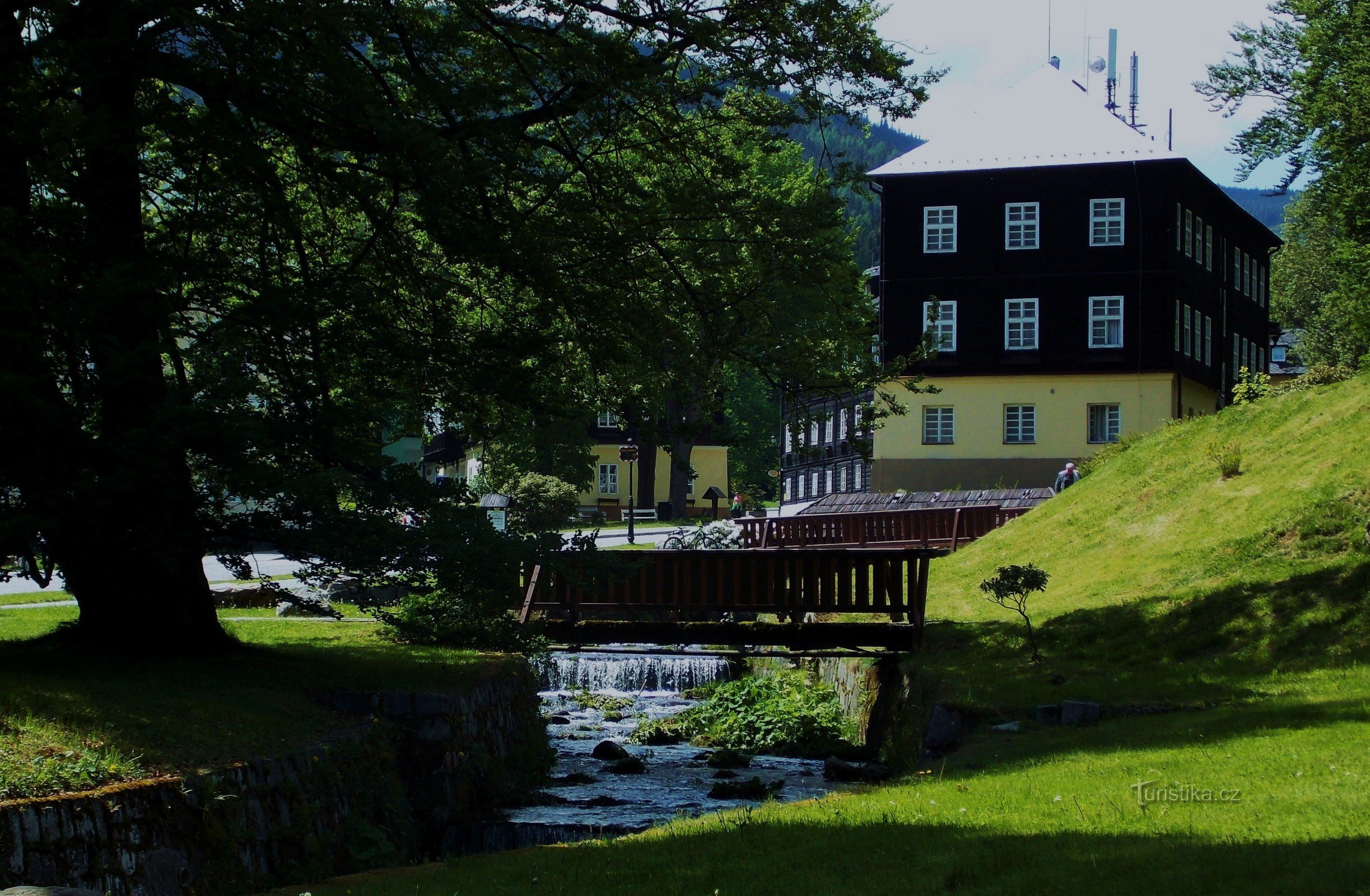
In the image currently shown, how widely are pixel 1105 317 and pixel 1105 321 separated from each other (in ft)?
0.44

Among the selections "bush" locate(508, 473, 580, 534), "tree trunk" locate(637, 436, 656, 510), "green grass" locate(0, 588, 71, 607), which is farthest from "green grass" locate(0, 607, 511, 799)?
"tree trunk" locate(637, 436, 656, 510)

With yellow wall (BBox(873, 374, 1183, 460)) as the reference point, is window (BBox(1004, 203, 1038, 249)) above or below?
above

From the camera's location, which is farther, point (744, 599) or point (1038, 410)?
point (1038, 410)

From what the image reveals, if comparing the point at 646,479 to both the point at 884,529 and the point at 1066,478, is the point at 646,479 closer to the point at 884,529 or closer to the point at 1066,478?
the point at 1066,478

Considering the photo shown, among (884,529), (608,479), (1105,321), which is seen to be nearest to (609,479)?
(608,479)

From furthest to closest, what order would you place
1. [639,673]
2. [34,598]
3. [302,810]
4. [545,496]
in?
[545,496]
[34,598]
[639,673]
[302,810]

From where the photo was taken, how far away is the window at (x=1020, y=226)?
4922 cm

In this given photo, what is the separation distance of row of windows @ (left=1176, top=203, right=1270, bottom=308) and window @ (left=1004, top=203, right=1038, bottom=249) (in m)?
4.94

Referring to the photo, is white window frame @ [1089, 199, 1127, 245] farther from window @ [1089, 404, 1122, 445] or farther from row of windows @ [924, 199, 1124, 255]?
window @ [1089, 404, 1122, 445]

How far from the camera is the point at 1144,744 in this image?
402 inches

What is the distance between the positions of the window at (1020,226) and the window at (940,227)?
180 cm

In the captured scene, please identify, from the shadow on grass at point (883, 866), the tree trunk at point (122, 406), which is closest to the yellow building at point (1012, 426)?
the tree trunk at point (122, 406)

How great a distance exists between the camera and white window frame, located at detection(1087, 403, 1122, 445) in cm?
4847

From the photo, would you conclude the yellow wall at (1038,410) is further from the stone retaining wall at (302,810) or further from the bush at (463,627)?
the stone retaining wall at (302,810)
